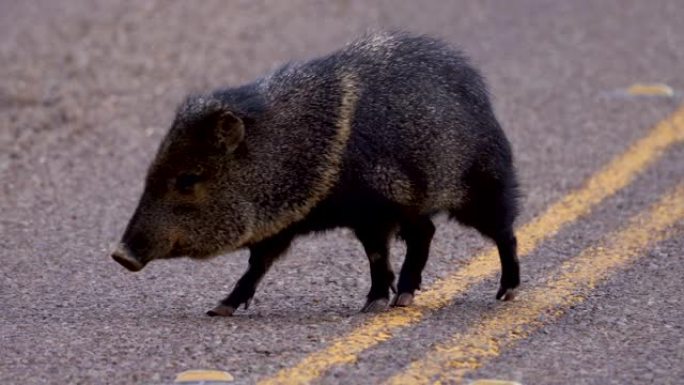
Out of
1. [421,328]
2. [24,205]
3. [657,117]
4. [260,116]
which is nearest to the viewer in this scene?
[421,328]

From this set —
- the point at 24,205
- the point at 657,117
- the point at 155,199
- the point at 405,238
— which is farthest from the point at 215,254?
the point at 657,117

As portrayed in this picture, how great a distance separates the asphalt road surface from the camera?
5816 mm

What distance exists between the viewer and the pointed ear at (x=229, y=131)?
6.47m

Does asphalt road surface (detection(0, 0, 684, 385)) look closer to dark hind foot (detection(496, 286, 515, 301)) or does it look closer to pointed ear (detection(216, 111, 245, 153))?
dark hind foot (detection(496, 286, 515, 301))

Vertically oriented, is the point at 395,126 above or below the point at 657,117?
above

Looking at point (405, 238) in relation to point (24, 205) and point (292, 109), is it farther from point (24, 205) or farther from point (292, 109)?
point (24, 205)

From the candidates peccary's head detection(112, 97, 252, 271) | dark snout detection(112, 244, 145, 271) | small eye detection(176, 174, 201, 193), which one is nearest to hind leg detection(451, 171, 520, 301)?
peccary's head detection(112, 97, 252, 271)

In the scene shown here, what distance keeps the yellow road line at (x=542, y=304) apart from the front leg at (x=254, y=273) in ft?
2.88

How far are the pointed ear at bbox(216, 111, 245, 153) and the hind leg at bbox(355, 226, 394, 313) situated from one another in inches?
22.9

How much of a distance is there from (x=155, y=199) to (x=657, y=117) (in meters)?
4.66

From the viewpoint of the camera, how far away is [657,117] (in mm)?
10305

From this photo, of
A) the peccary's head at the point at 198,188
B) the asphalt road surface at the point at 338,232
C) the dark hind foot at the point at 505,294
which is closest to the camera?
the asphalt road surface at the point at 338,232

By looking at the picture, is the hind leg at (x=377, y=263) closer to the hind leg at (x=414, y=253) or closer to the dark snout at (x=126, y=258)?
the hind leg at (x=414, y=253)

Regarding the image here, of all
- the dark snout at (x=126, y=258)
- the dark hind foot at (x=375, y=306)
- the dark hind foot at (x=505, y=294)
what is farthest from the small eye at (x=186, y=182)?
the dark hind foot at (x=505, y=294)
